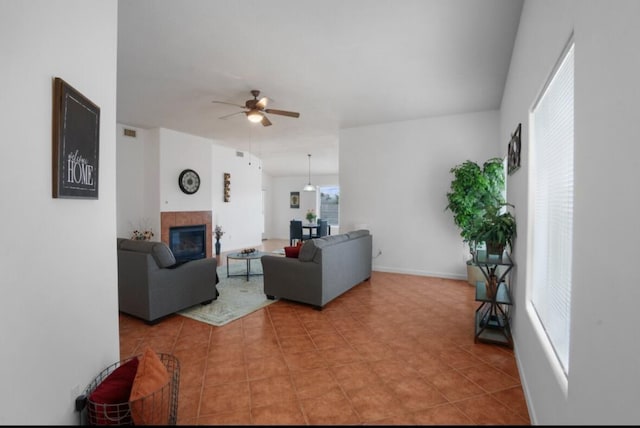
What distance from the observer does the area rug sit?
3363mm

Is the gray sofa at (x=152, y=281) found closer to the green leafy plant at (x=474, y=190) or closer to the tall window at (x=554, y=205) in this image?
the tall window at (x=554, y=205)

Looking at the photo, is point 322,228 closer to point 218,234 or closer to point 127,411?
point 218,234

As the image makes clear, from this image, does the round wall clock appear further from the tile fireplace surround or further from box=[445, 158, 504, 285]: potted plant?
box=[445, 158, 504, 285]: potted plant

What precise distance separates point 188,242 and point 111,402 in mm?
5396

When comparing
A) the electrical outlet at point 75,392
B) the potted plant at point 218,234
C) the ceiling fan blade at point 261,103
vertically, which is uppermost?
the ceiling fan blade at point 261,103

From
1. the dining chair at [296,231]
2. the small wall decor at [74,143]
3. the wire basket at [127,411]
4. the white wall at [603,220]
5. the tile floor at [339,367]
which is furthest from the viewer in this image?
the dining chair at [296,231]

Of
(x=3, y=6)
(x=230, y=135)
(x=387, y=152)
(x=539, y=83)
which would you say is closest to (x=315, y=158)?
(x=230, y=135)

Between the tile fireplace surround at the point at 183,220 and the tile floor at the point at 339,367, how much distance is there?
3.05 metres

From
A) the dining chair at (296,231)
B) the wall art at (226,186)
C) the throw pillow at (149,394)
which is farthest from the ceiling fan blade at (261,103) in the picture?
the dining chair at (296,231)

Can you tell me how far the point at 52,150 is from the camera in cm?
134

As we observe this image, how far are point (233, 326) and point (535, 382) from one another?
2.59m

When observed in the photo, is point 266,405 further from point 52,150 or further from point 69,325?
point 52,150

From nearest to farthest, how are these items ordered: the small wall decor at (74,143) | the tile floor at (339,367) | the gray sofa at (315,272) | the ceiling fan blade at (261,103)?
the small wall decor at (74,143) < the tile floor at (339,367) < the gray sofa at (315,272) < the ceiling fan blade at (261,103)

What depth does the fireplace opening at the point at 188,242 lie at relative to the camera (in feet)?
20.6
